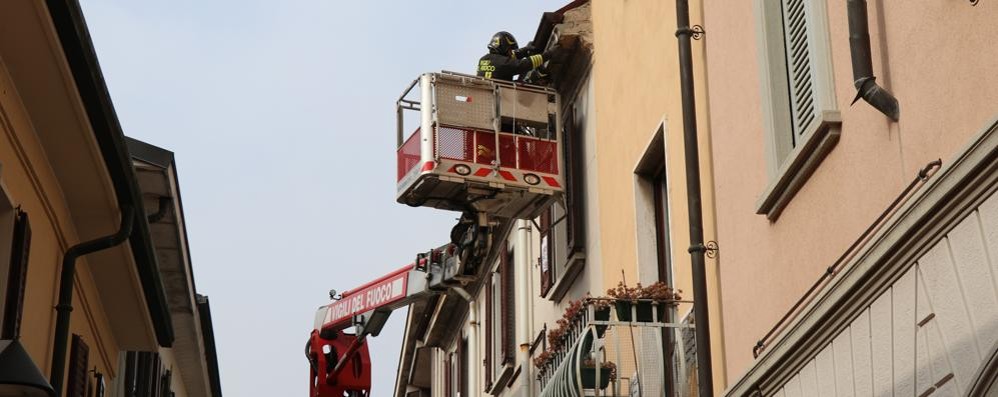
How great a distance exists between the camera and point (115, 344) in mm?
14930

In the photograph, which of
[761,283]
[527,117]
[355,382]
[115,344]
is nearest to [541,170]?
[527,117]

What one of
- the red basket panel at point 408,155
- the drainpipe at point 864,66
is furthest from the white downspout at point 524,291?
the drainpipe at point 864,66

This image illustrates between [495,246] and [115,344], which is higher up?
[495,246]

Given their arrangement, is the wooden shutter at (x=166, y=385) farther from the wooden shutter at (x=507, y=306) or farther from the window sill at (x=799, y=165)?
the window sill at (x=799, y=165)

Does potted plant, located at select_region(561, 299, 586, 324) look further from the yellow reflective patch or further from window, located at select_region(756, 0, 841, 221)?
the yellow reflective patch

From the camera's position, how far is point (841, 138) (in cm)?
881

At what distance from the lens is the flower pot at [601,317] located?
11891 mm

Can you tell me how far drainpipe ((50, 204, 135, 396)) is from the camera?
11461 millimetres

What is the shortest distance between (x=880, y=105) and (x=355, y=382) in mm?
20504

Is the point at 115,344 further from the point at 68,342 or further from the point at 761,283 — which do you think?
the point at 761,283

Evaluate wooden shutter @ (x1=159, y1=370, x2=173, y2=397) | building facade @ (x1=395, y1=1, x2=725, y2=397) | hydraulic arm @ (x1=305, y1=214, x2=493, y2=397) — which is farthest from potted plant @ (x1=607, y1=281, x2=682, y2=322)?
hydraulic arm @ (x1=305, y1=214, x2=493, y2=397)

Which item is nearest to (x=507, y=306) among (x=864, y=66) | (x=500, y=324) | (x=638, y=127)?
(x=500, y=324)

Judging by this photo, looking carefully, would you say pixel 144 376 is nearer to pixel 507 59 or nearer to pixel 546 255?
pixel 546 255

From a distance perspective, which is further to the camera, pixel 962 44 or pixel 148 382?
pixel 148 382
